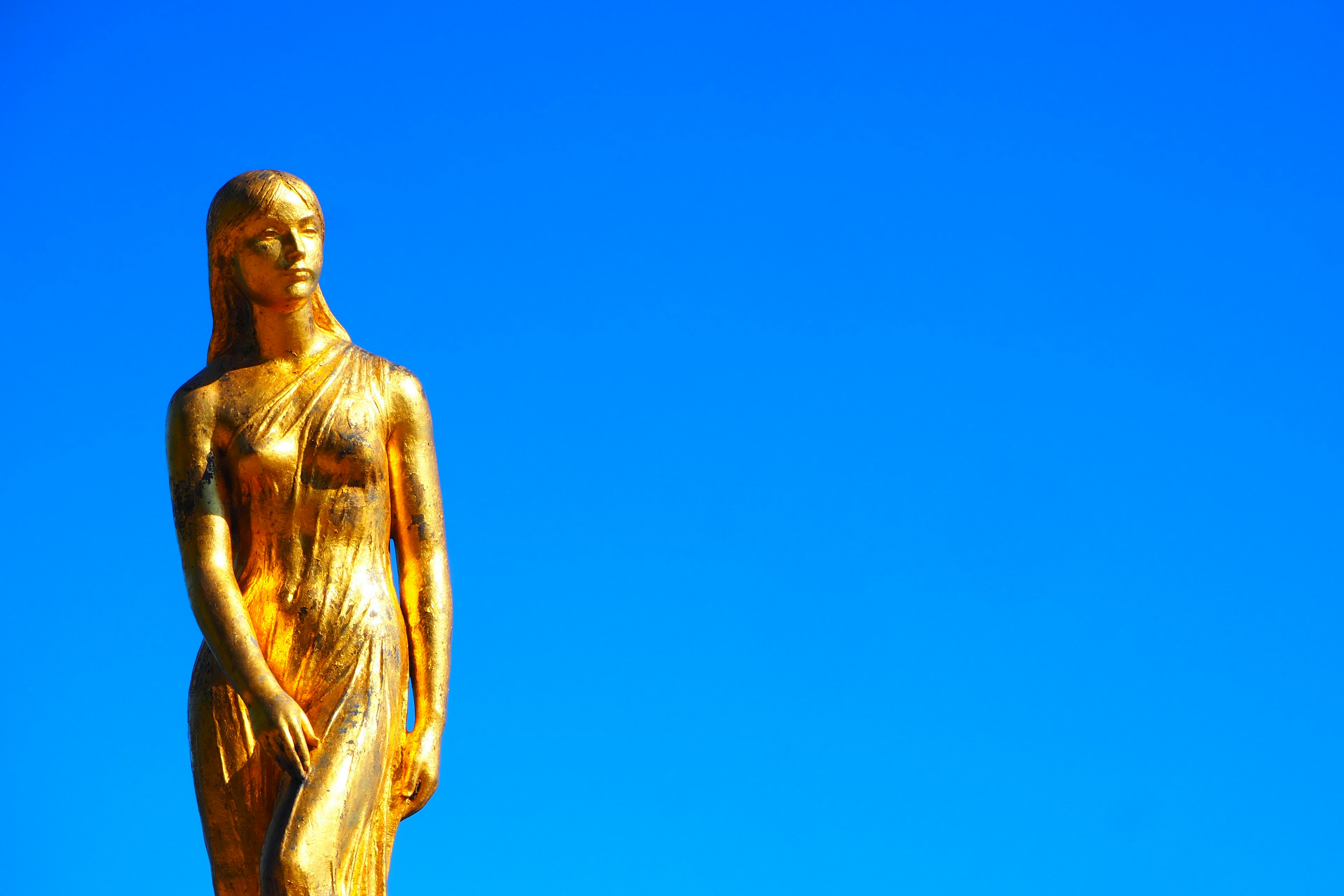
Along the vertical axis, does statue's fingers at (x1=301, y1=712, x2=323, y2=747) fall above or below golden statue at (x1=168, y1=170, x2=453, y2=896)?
below

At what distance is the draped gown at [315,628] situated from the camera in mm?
7449

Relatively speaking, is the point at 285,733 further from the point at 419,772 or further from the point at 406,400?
the point at 406,400

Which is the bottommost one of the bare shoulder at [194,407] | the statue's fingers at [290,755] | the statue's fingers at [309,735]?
the statue's fingers at [290,755]

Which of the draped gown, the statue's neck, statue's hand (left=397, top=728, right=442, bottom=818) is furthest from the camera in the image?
the statue's neck

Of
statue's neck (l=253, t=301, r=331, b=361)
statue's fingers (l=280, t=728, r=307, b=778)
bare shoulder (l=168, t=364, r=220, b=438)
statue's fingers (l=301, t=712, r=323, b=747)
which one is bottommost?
statue's fingers (l=280, t=728, r=307, b=778)

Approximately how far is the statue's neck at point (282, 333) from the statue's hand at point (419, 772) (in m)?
1.62

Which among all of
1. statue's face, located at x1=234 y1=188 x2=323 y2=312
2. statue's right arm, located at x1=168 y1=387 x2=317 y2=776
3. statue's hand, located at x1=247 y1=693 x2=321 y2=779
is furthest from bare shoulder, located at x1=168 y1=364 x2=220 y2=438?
statue's hand, located at x1=247 y1=693 x2=321 y2=779

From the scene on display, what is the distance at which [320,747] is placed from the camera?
739 cm

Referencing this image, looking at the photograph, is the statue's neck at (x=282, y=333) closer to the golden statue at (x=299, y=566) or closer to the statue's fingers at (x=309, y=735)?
the golden statue at (x=299, y=566)

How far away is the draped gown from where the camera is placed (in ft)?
24.4

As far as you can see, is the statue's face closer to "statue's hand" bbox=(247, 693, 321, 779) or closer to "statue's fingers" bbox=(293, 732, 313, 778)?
"statue's hand" bbox=(247, 693, 321, 779)

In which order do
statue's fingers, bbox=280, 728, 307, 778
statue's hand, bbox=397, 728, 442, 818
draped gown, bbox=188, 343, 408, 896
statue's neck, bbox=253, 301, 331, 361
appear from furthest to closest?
statue's neck, bbox=253, 301, 331, 361 < statue's hand, bbox=397, 728, 442, 818 < draped gown, bbox=188, 343, 408, 896 < statue's fingers, bbox=280, 728, 307, 778

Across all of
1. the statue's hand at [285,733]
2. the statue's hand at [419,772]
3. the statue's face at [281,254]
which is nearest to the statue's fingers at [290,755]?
the statue's hand at [285,733]

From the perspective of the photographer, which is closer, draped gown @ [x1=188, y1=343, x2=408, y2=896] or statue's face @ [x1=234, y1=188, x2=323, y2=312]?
draped gown @ [x1=188, y1=343, x2=408, y2=896]
